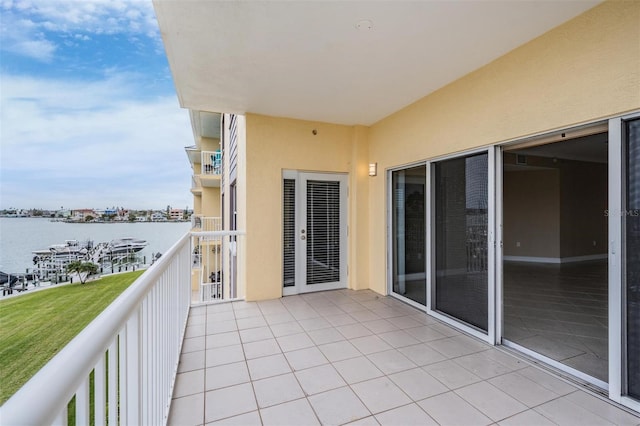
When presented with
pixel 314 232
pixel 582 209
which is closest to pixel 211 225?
pixel 314 232

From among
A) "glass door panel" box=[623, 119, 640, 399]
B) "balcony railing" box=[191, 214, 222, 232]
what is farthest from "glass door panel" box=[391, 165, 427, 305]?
"balcony railing" box=[191, 214, 222, 232]

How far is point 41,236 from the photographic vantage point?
337 cm

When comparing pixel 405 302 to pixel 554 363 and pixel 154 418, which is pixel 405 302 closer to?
pixel 554 363

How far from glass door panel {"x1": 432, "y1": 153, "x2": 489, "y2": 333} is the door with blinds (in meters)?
1.84

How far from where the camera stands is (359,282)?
17.6ft

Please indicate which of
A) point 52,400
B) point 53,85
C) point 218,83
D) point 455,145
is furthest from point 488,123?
point 53,85

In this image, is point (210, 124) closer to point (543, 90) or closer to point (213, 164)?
point (213, 164)

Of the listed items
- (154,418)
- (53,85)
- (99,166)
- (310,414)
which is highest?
(53,85)

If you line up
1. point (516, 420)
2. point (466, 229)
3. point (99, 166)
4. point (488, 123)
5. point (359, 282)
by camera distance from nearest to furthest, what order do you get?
point (516, 420), point (488, 123), point (466, 229), point (359, 282), point (99, 166)

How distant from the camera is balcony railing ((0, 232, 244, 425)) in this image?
538 millimetres

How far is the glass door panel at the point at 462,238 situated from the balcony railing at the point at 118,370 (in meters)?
3.13

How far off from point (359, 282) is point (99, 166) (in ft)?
24.4

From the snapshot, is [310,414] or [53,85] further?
[53,85]

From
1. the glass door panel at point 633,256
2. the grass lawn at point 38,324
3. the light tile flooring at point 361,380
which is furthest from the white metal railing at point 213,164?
the glass door panel at point 633,256
